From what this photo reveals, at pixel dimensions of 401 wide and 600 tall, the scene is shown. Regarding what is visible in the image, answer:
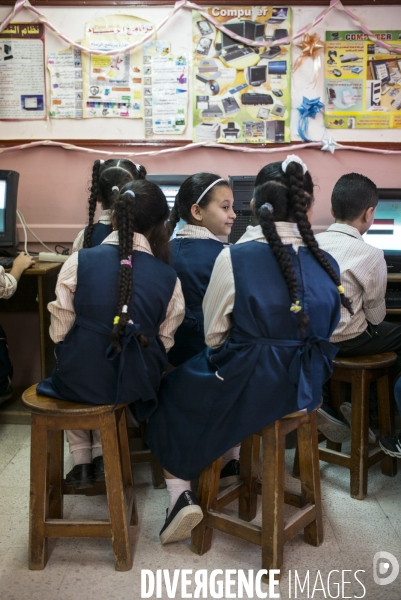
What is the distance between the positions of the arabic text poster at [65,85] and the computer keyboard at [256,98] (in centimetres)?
84

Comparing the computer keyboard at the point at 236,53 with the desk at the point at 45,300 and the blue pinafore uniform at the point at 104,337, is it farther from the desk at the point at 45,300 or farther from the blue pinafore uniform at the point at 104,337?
the blue pinafore uniform at the point at 104,337

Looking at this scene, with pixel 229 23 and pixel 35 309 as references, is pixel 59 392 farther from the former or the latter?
pixel 229 23

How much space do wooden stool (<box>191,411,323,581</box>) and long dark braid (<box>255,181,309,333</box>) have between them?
33 cm

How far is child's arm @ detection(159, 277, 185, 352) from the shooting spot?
177 centimetres

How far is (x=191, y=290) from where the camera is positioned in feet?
6.71

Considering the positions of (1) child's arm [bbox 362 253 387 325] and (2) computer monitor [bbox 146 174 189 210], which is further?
(2) computer monitor [bbox 146 174 189 210]

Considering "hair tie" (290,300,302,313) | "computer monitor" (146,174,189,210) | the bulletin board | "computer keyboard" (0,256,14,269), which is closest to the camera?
"hair tie" (290,300,302,313)

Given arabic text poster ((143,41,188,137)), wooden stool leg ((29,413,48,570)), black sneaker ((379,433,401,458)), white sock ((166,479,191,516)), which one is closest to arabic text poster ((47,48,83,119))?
arabic text poster ((143,41,188,137))

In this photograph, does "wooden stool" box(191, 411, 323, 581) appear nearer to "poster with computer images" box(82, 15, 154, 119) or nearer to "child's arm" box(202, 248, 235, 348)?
"child's arm" box(202, 248, 235, 348)

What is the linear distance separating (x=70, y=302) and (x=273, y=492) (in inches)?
30.3

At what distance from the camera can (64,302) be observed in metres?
1.66

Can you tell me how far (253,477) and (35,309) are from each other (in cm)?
171

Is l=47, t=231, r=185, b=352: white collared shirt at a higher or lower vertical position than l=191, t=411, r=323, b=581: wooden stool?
higher

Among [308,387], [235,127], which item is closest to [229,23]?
[235,127]
